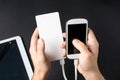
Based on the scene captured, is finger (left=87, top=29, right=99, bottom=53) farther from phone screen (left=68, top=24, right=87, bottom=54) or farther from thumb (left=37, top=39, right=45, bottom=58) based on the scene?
thumb (left=37, top=39, right=45, bottom=58)

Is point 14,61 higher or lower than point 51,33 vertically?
lower

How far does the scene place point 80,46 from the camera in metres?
0.72

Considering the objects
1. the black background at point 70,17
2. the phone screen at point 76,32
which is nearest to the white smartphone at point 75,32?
the phone screen at point 76,32

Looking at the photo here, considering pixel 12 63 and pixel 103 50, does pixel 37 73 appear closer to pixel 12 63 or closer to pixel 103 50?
pixel 12 63

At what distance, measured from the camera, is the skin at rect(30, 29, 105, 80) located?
719 millimetres

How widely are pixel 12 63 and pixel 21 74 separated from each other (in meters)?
0.04

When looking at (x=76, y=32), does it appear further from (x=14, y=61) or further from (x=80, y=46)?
(x=14, y=61)

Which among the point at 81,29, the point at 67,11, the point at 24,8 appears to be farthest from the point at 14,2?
the point at 81,29

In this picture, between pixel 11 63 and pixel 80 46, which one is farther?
pixel 11 63

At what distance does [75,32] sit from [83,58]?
8 centimetres

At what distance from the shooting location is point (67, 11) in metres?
0.94

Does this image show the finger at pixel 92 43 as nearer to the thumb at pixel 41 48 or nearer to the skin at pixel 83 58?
the skin at pixel 83 58

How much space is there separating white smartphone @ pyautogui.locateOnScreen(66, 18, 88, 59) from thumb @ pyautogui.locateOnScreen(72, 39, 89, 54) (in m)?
0.02

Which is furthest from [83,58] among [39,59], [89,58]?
[39,59]
